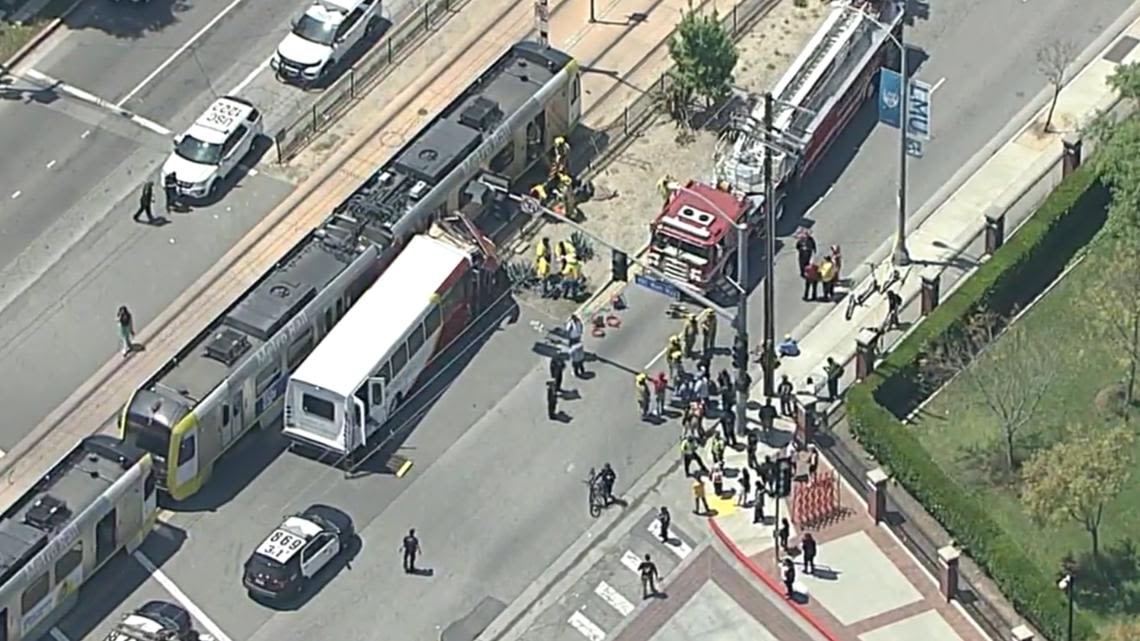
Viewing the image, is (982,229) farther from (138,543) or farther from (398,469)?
(138,543)

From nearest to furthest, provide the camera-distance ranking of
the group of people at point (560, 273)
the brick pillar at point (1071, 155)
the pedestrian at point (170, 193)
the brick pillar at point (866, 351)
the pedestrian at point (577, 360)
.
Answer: the brick pillar at point (866, 351), the pedestrian at point (577, 360), the group of people at point (560, 273), the brick pillar at point (1071, 155), the pedestrian at point (170, 193)

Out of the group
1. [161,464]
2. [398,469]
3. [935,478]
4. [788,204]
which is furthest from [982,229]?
[161,464]

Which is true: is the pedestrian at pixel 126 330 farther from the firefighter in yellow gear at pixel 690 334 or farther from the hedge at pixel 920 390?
the hedge at pixel 920 390

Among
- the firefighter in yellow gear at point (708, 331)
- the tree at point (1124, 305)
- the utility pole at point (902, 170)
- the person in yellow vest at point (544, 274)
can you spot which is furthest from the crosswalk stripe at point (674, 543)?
the tree at point (1124, 305)

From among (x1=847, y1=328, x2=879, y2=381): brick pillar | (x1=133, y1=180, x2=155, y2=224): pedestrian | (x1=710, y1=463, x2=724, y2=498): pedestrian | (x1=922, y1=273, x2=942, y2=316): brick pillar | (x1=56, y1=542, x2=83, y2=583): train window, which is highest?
(x1=922, y1=273, x2=942, y2=316): brick pillar

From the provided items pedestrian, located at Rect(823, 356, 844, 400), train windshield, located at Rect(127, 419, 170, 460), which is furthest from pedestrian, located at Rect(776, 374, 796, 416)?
train windshield, located at Rect(127, 419, 170, 460)

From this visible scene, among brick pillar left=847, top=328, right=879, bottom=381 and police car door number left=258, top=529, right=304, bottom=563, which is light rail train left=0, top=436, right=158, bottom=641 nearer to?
police car door number left=258, top=529, right=304, bottom=563
